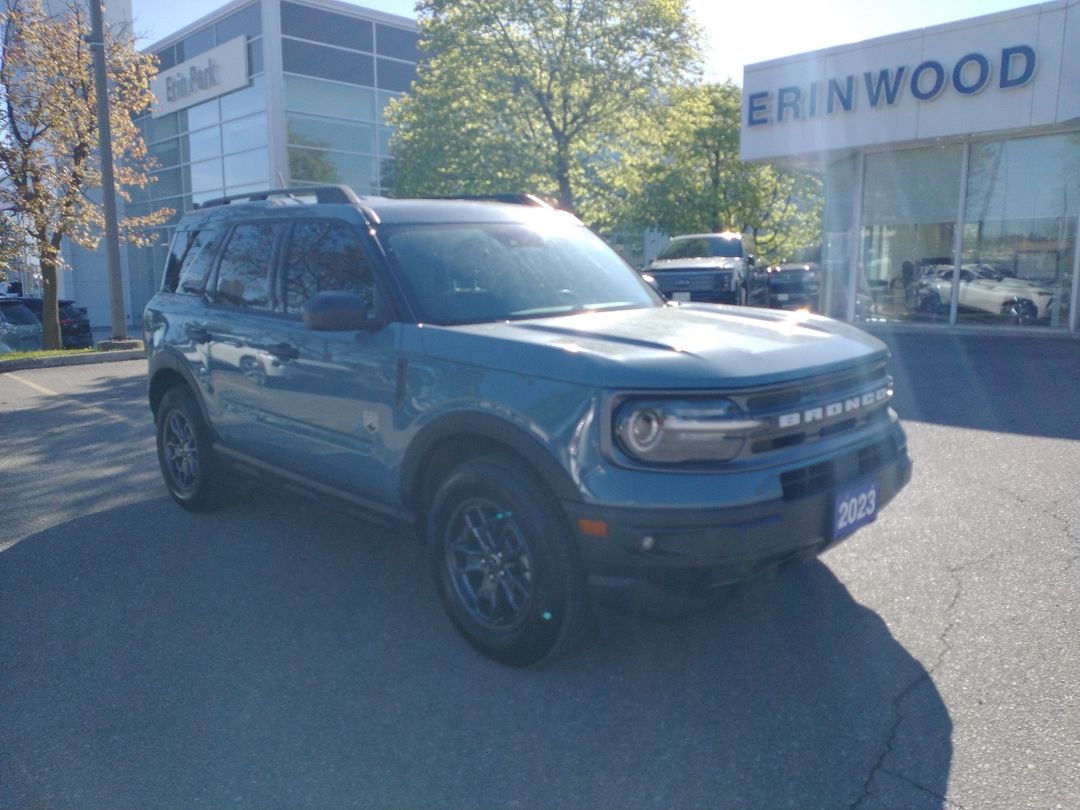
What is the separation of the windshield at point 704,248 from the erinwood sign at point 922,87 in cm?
196

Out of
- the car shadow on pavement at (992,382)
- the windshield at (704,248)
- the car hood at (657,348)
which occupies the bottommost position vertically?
the car shadow on pavement at (992,382)

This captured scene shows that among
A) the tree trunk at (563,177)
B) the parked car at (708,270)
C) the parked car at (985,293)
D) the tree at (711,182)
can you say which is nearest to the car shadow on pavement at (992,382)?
the parked car at (985,293)

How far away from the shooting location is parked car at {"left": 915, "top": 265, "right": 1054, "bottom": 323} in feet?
51.2

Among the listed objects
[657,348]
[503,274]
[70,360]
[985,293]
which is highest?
[503,274]

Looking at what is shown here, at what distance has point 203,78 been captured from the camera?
30.0 metres

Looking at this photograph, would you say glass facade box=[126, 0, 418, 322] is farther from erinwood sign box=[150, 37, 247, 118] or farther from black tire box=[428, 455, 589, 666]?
black tire box=[428, 455, 589, 666]

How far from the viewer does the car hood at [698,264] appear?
647 inches

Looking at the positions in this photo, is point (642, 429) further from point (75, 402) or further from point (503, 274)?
point (75, 402)

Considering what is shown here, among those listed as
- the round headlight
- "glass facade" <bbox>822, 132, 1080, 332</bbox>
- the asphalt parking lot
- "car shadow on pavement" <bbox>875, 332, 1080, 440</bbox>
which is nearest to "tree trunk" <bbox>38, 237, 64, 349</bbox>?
the asphalt parking lot

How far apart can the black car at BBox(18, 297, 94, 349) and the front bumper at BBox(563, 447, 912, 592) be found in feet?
67.1

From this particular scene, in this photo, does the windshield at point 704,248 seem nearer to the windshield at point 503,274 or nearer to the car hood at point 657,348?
the windshield at point 503,274

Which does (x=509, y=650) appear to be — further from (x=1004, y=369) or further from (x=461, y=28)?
(x=461, y=28)

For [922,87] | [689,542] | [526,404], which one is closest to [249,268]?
[526,404]

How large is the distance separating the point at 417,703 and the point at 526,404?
118 centimetres
